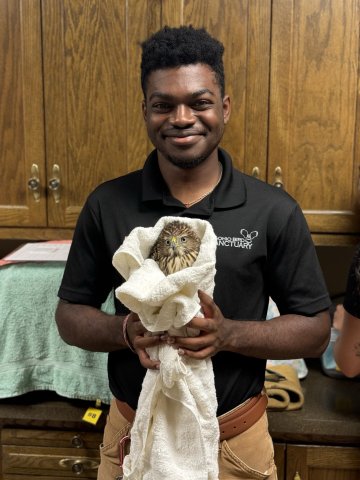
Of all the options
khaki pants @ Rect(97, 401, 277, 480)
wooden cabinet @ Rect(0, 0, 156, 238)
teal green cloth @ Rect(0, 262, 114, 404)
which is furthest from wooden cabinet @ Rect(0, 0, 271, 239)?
khaki pants @ Rect(97, 401, 277, 480)

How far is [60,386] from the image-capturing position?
5.14ft

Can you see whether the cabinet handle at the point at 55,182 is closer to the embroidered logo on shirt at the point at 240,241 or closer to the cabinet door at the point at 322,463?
the embroidered logo on shirt at the point at 240,241

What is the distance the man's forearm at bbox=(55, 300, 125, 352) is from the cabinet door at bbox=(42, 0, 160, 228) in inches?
24.4

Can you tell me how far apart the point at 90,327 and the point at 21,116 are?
831mm

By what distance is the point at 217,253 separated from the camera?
3.62ft

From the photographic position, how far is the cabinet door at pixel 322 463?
1.49 metres

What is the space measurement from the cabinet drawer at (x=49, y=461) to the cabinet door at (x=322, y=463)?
504 mm

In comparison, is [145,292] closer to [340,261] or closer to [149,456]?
[149,456]

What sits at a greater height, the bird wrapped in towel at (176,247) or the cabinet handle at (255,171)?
the bird wrapped in towel at (176,247)

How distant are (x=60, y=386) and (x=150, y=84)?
0.85 m

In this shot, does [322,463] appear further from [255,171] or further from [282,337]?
[255,171]

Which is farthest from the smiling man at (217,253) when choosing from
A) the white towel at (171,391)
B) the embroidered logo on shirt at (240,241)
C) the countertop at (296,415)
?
the countertop at (296,415)

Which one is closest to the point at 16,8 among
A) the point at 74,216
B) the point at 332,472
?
the point at 74,216

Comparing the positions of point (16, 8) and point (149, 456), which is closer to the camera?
point (149, 456)
